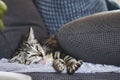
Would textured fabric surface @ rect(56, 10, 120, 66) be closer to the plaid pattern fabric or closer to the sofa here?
the sofa

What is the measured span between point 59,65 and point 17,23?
1.14 ft

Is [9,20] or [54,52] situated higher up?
[9,20]

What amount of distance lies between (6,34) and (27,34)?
0.09 metres

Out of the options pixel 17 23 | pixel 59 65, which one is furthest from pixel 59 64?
pixel 17 23

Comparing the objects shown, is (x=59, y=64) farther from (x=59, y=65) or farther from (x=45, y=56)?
(x=45, y=56)

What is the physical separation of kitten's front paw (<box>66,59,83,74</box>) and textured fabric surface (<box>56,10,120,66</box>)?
2 cm

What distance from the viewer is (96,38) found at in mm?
863

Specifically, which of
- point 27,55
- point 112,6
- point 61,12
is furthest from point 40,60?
point 112,6

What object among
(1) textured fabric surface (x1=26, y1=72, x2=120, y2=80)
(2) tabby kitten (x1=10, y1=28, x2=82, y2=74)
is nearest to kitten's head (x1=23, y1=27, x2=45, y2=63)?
(2) tabby kitten (x1=10, y1=28, x2=82, y2=74)

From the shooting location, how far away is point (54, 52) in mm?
1024

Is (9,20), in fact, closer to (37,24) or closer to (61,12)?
(37,24)

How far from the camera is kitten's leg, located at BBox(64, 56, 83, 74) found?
2.81 feet

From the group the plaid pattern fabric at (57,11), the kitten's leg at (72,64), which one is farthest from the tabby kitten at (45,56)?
the plaid pattern fabric at (57,11)

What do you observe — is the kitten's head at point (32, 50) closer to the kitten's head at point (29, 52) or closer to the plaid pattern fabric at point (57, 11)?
the kitten's head at point (29, 52)
